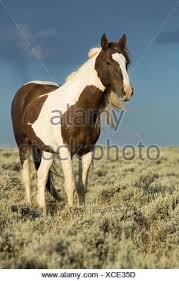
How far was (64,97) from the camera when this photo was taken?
7.45 m

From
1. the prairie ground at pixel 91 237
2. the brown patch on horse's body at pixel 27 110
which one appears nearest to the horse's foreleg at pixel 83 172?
the prairie ground at pixel 91 237

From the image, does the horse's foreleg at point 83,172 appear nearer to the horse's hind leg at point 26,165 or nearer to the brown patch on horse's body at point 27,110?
the brown patch on horse's body at point 27,110

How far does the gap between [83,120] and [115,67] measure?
0.94 metres

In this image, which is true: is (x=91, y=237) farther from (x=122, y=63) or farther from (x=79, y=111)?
(x=122, y=63)

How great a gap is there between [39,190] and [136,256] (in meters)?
3.42

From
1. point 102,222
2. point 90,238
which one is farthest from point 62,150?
point 90,238

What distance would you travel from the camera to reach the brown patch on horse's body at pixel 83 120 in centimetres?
713

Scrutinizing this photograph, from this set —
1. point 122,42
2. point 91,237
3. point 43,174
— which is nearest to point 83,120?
point 122,42

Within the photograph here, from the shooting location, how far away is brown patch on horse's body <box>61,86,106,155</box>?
7.13 meters

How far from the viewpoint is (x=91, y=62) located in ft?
23.9

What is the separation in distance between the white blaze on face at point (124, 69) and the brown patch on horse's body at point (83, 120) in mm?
660
